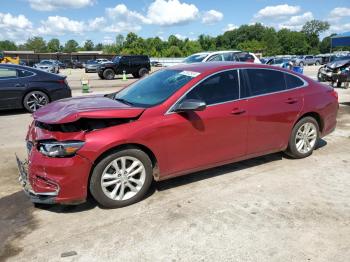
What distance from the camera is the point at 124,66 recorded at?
27.4m

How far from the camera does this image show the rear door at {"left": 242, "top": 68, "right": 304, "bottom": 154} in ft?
16.8

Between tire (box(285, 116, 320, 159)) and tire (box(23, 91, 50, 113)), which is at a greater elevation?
tire (box(23, 91, 50, 113))

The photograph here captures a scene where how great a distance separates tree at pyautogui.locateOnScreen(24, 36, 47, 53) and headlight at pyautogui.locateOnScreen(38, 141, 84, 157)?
15135cm

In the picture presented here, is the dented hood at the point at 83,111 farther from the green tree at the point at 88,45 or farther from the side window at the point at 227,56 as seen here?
the green tree at the point at 88,45

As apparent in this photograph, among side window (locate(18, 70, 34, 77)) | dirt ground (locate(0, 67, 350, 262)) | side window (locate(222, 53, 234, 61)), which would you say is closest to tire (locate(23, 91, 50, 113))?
Result: side window (locate(18, 70, 34, 77))

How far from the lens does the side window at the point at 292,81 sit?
5.65 m

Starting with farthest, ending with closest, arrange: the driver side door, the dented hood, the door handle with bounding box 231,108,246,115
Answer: the door handle with bounding box 231,108,246,115, the driver side door, the dented hood

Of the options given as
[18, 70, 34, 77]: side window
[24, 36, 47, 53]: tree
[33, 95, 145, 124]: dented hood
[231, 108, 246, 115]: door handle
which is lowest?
[231, 108, 246, 115]: door handle

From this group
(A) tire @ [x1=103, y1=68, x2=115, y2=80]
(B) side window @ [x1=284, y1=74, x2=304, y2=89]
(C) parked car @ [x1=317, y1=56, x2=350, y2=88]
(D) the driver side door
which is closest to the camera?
(D) the driver side door

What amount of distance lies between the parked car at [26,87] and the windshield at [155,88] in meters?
5.88

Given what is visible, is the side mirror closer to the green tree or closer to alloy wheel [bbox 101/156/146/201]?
alloy wheel [bbox 101/156/146/201]

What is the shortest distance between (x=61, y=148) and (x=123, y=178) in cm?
78

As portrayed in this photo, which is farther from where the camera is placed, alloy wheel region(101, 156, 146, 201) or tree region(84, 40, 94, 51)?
tree region(84, 40, 94, 51)

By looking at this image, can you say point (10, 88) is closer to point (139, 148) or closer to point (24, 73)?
point (24, 73)
